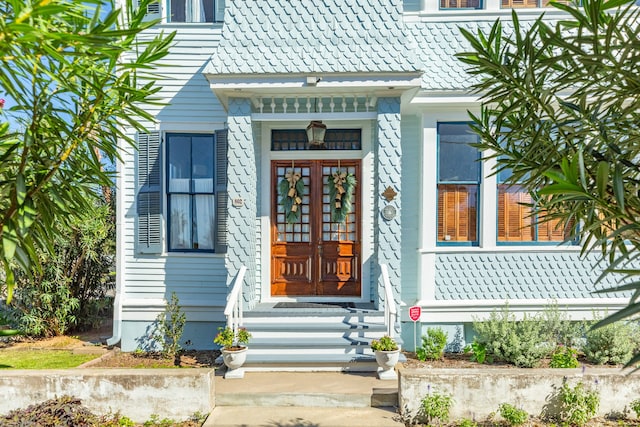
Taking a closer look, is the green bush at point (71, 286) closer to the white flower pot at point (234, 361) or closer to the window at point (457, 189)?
the white flower pot at point (234, 361)

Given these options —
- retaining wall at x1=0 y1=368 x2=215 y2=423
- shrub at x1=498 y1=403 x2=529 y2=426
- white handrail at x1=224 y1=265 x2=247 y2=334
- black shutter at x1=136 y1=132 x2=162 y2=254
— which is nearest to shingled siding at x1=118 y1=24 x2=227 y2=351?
black shutter at x1=136 y1=132 x2=162 y2=254

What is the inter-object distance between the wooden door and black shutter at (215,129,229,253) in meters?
0.82

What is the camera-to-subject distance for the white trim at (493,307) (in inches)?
249

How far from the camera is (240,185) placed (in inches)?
228

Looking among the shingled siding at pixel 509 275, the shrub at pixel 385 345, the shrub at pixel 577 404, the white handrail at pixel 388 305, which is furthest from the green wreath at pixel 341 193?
the shrub at pixel 577 404

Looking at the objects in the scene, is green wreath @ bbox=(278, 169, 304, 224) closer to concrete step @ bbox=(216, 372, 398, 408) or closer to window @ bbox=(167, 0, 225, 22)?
concrete step @ bbox=(216, 372, 398, 408)

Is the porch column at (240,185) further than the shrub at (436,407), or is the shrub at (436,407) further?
the porch column at (240,185)

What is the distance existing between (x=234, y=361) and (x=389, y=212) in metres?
2.92

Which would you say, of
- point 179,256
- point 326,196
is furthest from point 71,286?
point 326,196

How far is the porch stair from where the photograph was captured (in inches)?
206

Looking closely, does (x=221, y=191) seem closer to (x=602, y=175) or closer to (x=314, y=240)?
(x=314, y=240)

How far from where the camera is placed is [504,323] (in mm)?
5824

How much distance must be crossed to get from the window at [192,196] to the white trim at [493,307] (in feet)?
12.5

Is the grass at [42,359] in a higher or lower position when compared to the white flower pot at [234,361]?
lower
